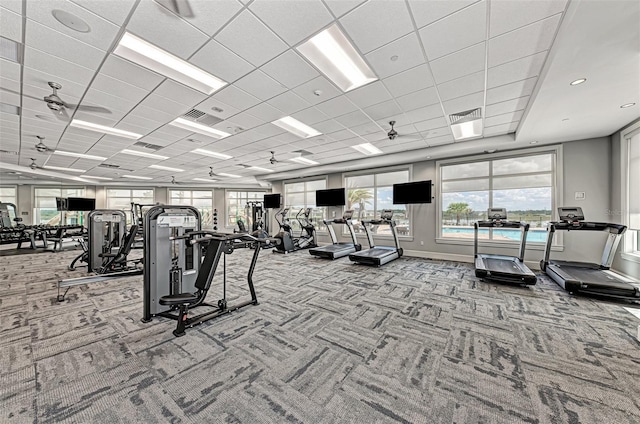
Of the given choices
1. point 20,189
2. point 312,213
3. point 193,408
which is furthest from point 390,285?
point 20,189

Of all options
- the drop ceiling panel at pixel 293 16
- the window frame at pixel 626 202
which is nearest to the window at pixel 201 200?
the drop ceiling panel at pixel 293 16

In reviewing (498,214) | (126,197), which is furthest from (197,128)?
(126,197)

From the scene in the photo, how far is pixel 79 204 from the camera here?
1088cm

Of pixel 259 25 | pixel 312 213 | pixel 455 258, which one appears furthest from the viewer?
pixel 312 213

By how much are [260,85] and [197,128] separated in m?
2.54

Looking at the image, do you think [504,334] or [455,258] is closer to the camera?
[504,334]

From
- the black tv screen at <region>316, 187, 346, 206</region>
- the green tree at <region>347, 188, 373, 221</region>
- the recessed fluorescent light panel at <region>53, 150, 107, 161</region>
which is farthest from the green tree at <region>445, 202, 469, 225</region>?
the recessed fluorescent light panel at <region>53, 150, 107, 161</region>

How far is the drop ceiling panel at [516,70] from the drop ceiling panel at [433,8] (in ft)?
4.34

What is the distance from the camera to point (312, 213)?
35.6ft

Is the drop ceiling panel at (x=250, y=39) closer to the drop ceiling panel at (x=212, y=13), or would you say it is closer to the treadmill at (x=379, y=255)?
the drop ceiling panel at (x=212, y=13)

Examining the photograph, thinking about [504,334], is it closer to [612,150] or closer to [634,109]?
[634,109]

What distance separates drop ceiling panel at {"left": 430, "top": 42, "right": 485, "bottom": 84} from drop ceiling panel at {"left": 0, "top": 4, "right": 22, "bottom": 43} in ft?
14.3

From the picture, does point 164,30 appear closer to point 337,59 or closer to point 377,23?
point 337,59

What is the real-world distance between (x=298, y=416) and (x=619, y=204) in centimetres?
707
